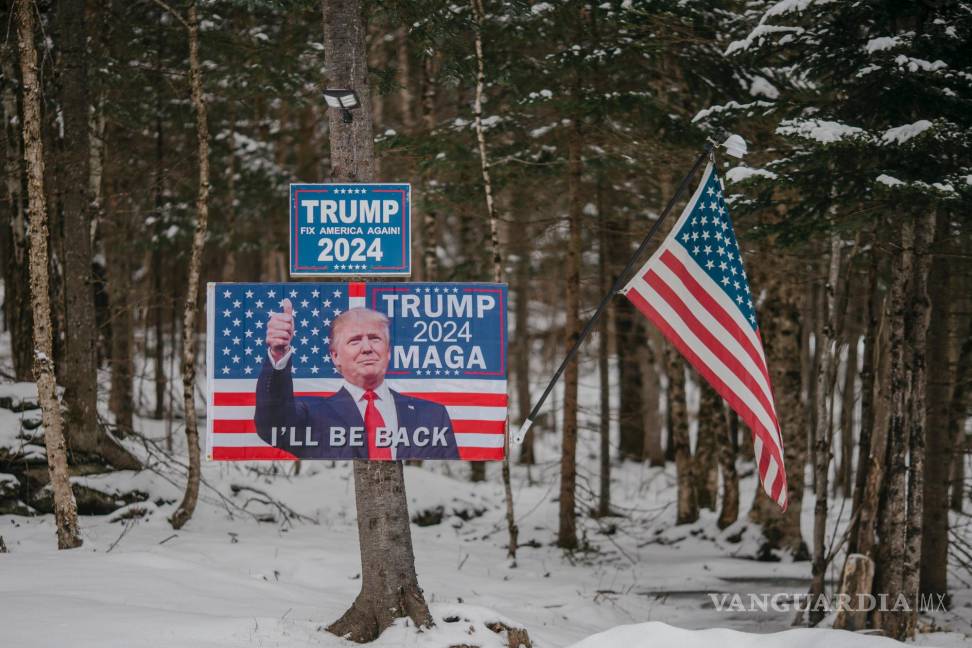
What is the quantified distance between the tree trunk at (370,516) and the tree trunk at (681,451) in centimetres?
988

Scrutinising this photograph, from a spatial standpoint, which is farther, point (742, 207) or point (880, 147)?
point (742, 207)

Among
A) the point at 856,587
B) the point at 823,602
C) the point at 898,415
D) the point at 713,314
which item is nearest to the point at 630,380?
the point at 823,602

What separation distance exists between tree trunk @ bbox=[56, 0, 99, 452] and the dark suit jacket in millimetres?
6063

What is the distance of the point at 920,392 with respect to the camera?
9.86m

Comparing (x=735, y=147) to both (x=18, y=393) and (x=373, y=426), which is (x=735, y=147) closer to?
(x=373, y=426)

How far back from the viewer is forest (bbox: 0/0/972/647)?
859 cm

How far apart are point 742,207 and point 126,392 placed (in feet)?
39.7

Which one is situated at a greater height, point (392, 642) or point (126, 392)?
point (126, 392)

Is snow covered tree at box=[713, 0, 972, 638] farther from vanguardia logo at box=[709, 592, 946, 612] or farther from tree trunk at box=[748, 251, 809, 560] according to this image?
tree trunk at box=[748, 251, 809, 560]

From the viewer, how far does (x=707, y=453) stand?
701 inches

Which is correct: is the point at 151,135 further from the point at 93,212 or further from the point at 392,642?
the point at 392,642

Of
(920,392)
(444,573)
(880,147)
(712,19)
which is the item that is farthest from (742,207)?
(444,573)

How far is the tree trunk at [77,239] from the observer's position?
38.6ft

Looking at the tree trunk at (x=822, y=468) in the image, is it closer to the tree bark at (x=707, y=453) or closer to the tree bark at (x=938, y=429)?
the tree bark at (x=938, y=429)
